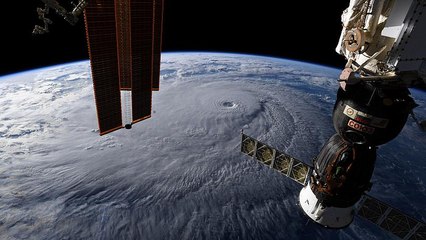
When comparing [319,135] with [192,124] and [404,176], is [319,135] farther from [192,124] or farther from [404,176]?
[192,124]

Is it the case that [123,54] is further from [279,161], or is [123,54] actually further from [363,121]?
[363,121]

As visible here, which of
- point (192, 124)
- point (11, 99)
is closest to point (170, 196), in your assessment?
point (192, 124)

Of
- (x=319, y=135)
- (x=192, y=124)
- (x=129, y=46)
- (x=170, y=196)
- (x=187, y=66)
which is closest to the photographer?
(x=129, y=46)

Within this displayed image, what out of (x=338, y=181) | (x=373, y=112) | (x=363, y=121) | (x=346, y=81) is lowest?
(x=338, y=181)

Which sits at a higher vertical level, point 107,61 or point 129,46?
point 129,46

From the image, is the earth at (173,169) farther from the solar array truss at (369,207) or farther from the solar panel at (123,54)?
the solar panel at (123,54)

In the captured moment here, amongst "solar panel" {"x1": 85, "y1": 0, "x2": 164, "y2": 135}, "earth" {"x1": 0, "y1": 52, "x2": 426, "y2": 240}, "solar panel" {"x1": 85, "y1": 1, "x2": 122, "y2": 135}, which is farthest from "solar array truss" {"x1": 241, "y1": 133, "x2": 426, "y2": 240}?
"earth" {"x1": 0, "y1": 52, "x2": 426, "y2": 240}

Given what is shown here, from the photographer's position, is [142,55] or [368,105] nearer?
[368,105]

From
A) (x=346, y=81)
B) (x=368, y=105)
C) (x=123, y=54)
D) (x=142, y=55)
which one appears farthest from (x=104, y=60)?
(x=368, y=105)
